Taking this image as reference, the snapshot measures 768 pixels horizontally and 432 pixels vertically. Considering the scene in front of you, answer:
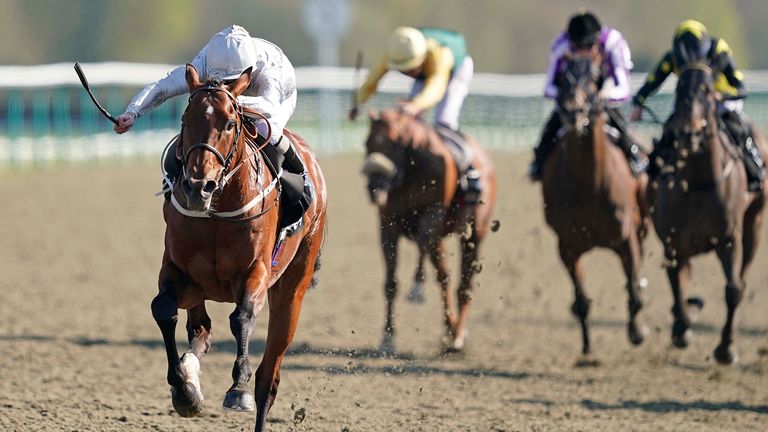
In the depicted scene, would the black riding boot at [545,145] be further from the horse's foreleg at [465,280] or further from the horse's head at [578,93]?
the horse's foreleg at [465,280]

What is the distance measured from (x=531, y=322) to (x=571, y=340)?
841 mm

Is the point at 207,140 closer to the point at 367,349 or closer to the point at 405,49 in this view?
the point at 367,349

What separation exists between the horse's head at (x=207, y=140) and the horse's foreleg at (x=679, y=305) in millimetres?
4520

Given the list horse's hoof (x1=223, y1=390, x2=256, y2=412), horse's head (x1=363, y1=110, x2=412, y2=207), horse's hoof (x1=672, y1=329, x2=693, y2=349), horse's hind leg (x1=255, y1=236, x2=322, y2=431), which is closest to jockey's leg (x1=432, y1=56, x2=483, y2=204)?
horse's head (x1=363, y1=110, x2=412, y2=207)

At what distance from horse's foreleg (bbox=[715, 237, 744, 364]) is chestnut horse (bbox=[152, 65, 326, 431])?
3901mm

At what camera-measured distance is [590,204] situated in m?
9.12

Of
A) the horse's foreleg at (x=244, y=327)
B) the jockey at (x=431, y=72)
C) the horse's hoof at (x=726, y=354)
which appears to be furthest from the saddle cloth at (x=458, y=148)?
the horse's foreleg at (x=244, y=327)

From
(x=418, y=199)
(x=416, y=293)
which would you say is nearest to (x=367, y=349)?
(x=418, y=199)

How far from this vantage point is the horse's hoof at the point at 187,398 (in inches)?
211

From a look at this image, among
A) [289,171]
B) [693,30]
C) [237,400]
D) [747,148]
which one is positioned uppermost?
[693,30]

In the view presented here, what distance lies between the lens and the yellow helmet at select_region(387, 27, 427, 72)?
32.3ft

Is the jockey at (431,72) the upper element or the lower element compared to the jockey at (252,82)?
upper

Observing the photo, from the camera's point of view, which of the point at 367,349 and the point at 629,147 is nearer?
the point at 367,349

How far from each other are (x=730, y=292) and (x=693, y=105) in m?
1.23
